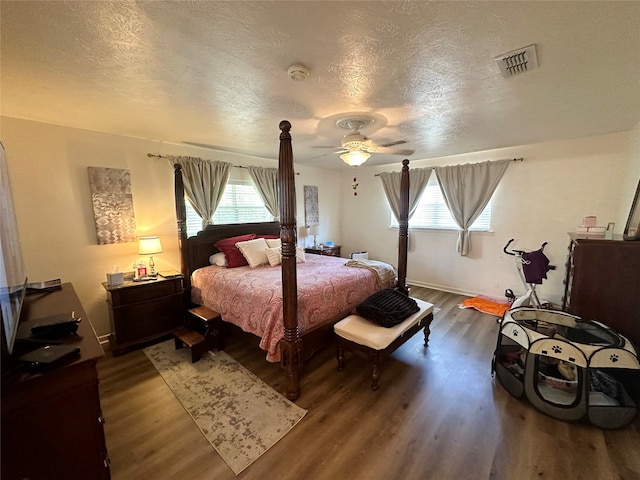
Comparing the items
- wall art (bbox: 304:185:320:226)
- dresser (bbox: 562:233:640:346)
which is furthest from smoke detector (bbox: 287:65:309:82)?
wall art (bbox: 304:185:320:226)

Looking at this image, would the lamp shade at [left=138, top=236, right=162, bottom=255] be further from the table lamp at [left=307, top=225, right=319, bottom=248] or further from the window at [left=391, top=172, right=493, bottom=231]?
the window at [left=391, top=172, right=493, bottom=231]

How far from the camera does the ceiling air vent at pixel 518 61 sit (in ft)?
4.86

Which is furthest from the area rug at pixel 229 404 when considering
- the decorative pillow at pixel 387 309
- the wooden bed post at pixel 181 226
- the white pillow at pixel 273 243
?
the white pillow at pixel 273 243

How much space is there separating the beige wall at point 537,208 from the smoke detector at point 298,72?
3.68 m

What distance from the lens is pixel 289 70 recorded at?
1.64m

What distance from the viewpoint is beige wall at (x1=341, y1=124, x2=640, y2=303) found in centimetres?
323

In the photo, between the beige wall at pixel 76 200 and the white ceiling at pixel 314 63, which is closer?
the white ceiling at pixel 314 63

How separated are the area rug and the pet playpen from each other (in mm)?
1804

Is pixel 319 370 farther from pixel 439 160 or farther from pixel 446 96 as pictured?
pixel 439 160

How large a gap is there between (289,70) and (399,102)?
3.36 feet

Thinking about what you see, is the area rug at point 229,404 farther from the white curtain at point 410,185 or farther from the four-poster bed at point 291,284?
the white curtain at point 410,185

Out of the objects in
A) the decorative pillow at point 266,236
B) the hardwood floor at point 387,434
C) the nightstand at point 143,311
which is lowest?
the hardwood floor at point 387,434

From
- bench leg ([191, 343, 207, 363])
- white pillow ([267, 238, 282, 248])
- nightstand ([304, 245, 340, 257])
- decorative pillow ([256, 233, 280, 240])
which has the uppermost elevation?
decorative pillow ([256, 233, 280, 240])

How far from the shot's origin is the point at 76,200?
9.04 feet
